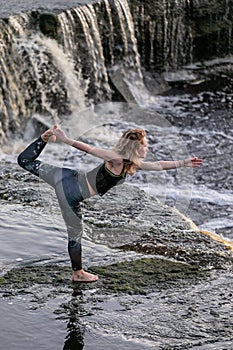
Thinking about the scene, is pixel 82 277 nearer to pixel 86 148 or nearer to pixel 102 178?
pixel 102 178

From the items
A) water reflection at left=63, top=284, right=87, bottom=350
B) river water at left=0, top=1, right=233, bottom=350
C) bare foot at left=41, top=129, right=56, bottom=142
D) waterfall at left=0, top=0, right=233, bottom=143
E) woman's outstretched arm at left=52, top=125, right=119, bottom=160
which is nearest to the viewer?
water reflection at left=63, top=284, right=87, bottom=350

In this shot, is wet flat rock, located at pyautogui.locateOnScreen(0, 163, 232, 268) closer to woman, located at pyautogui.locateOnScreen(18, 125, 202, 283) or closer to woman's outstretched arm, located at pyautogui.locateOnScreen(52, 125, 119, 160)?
woman, located at pyautogui.locateOnScreen(18, 125, 202, 283)

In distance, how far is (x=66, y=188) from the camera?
609cm

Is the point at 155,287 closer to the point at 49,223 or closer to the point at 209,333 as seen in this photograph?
the point at 209,333

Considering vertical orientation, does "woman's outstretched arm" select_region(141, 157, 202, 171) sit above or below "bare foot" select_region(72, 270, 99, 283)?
above

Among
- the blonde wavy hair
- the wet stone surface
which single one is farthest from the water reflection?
the blonde wavy hair

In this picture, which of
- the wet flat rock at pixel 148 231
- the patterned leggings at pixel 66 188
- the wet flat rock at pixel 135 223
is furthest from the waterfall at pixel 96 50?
the patterned leggings at pixel 66 188

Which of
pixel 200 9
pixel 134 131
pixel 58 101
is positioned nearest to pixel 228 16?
pixel 200 9

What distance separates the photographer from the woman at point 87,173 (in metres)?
5.91

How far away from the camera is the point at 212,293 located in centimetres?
613

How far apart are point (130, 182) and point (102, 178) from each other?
4.47 metres

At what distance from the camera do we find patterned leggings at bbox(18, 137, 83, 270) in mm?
6098

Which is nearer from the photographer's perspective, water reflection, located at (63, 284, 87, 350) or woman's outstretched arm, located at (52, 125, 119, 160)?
water reflection, located at (63, 284, 87, 350)

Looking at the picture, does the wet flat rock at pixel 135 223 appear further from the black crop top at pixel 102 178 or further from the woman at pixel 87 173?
the black crop top at pixel 102 178
